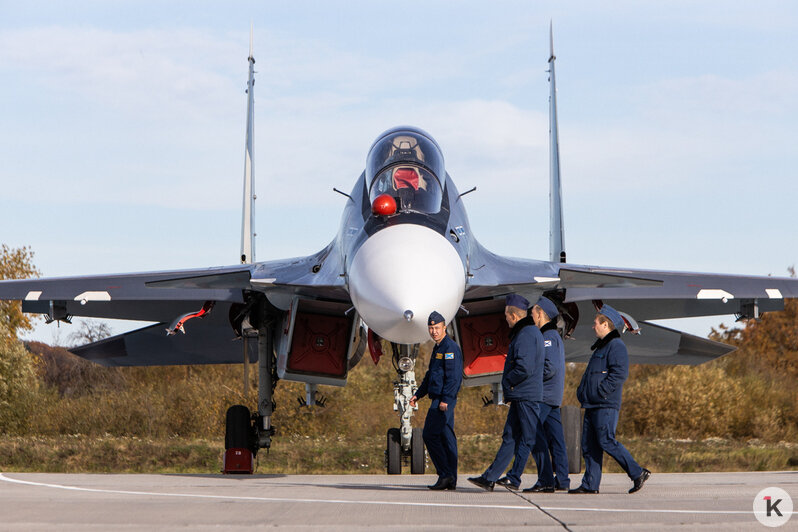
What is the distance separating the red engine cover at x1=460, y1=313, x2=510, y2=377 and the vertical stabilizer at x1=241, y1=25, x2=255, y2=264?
206 inches

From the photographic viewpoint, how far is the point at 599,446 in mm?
7742

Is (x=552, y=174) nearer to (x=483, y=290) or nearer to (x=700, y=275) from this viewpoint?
(x=700, y=275)

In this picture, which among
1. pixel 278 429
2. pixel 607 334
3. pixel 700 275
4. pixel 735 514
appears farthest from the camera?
pixel 278 429

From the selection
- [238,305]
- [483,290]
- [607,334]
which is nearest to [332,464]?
[238,305]

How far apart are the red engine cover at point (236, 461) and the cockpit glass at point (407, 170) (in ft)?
12.6

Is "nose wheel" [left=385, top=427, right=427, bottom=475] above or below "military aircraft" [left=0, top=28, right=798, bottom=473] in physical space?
below

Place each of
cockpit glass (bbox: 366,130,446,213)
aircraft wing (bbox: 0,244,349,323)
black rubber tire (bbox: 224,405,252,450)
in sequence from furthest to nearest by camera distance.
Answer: black rubber tire (bbox: 224,405,252,450) → aircraft wing (bbox: 0,244,349,323) → cockpit glass (bbox: 366,130,446,213)

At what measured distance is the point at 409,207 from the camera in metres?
9.30

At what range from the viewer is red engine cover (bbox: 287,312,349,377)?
1091cm

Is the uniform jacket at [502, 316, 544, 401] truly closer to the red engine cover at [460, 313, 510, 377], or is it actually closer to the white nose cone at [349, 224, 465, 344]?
the white nose cone at [349, 224, 465, 344]

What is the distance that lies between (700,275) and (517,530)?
268 inches

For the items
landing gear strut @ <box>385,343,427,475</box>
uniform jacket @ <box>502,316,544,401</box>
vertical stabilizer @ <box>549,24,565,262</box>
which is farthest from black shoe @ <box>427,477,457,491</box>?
vertical stabilizer @ <box>549,24,565,262</box>

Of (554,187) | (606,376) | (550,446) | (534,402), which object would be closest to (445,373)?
(534,402)

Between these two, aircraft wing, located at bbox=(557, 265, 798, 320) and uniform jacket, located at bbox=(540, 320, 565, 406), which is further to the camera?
aircraft wing, located at bbox=(557, 265, 798, 320)
